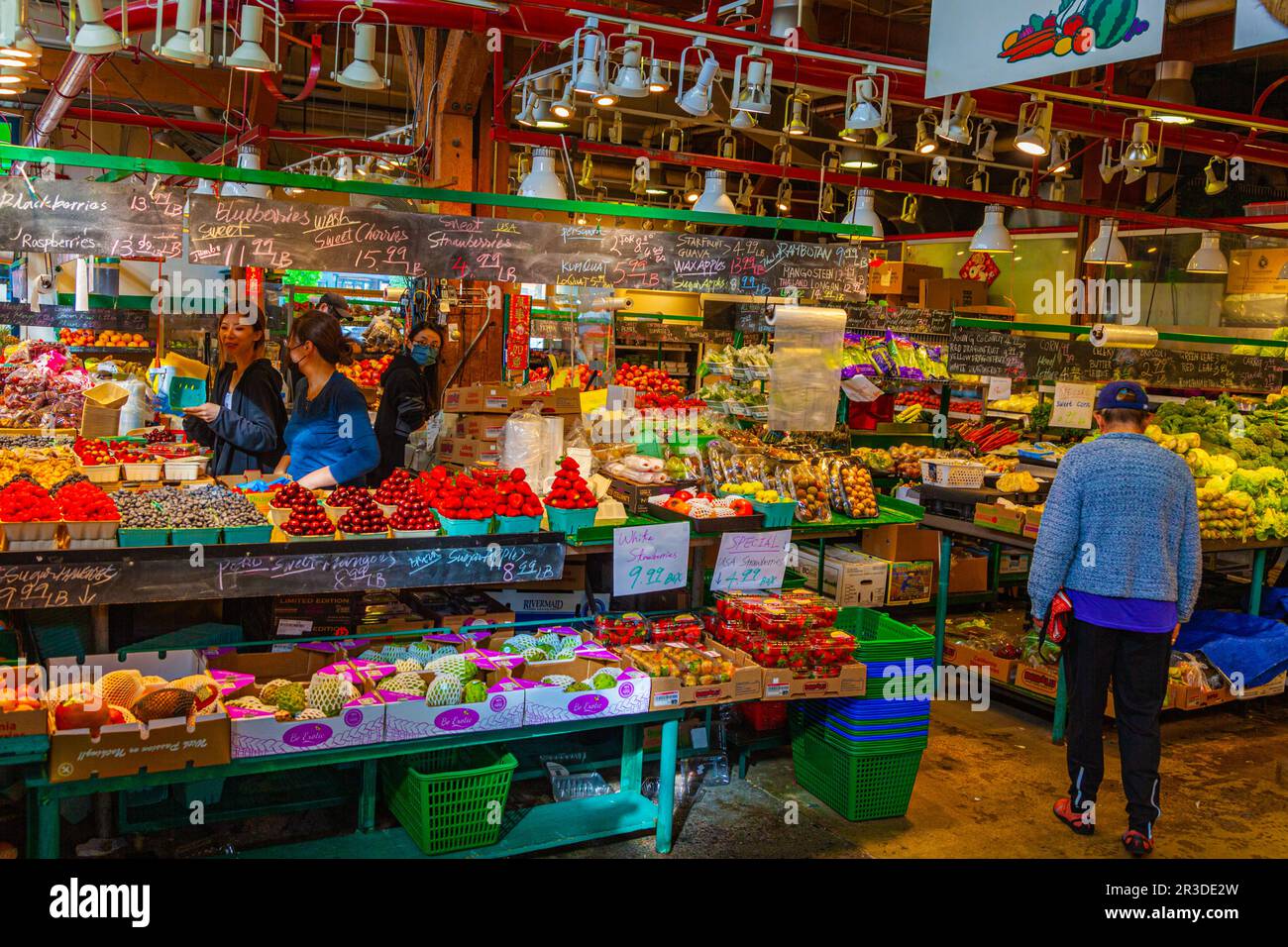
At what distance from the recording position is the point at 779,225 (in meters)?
6.21

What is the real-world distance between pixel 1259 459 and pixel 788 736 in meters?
4.62

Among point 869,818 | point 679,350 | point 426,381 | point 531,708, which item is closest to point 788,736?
point 869,818

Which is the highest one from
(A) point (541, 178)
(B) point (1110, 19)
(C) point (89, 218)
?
(B) point (1110, 19)

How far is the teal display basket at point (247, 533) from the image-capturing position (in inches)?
161

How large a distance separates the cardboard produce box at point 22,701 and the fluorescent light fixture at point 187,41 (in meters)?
2.68

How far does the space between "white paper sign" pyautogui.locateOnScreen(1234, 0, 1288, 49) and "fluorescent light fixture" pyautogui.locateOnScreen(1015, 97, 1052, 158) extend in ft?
11.7

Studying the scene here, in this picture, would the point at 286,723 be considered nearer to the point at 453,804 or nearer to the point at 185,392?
the point at 453,804

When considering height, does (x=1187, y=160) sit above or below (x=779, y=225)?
above

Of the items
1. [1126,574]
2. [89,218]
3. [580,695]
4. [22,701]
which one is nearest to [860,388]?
[1126,574]

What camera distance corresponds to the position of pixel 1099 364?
1030 cm

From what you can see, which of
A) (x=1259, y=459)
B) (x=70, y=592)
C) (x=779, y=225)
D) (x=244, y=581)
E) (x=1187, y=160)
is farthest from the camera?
(x=1187, y=160)

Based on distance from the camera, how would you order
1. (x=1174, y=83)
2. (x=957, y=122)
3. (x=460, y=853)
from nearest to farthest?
(x=460, y=853) → (x=957, y=122) → (x=1174, y=83)

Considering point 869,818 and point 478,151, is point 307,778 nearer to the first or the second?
point 869,818

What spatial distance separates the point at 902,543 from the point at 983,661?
183 centimetres
